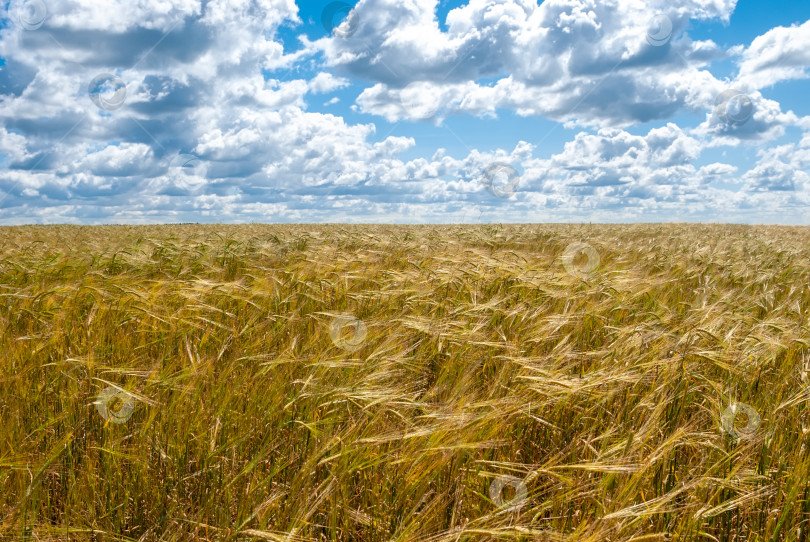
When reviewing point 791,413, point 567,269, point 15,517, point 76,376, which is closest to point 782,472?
point 791,413

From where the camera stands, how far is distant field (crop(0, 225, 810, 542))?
131 centimetres

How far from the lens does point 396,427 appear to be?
1623mm

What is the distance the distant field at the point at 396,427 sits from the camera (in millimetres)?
1309

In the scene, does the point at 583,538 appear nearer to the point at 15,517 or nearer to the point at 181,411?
the point at 181,411

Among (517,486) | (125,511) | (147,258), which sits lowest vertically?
(125,511)

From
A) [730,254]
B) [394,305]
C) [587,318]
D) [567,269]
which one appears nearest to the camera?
[587,318]

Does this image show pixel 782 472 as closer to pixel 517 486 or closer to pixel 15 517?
pixel 517 486

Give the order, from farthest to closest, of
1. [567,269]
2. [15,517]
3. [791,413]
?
1. [567,269]
2. [791,413]
3. [15,517]

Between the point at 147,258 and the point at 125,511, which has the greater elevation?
the point at 147,258

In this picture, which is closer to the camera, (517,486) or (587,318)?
(517,486)

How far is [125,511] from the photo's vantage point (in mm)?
1397

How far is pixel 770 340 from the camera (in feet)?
6.88

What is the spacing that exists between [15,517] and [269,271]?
2.91 metres

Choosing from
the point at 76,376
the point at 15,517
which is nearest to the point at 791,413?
the point at 15,517
